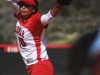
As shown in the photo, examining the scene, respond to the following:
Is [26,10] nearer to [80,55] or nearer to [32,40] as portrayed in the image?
[32,40]

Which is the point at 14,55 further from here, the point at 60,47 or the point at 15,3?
the point at 15,3

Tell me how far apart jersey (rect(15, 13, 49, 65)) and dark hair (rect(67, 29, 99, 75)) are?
7.87 ft

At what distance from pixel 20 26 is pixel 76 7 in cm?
1843

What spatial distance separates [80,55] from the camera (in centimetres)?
242

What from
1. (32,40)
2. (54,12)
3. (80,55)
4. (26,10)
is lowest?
(32,40)

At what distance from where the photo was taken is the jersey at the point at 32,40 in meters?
4.93

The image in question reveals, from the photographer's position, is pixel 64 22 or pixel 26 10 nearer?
pixel 26 10

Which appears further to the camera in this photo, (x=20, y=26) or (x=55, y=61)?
(x=55, y=61)

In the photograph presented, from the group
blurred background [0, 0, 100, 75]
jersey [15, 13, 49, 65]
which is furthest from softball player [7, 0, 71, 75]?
blurred background [0, 0, 100, 75]

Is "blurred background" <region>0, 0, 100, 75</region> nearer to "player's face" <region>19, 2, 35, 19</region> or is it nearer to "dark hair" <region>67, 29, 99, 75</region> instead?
"player's face" <region>19, 2, 35, 19</region>

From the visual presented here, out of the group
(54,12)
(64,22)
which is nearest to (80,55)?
(54,12)

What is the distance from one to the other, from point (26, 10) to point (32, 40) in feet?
1.31

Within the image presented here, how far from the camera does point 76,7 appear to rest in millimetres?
Answer: 23266

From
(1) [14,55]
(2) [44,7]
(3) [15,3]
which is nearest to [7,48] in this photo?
(1) [14,55]
